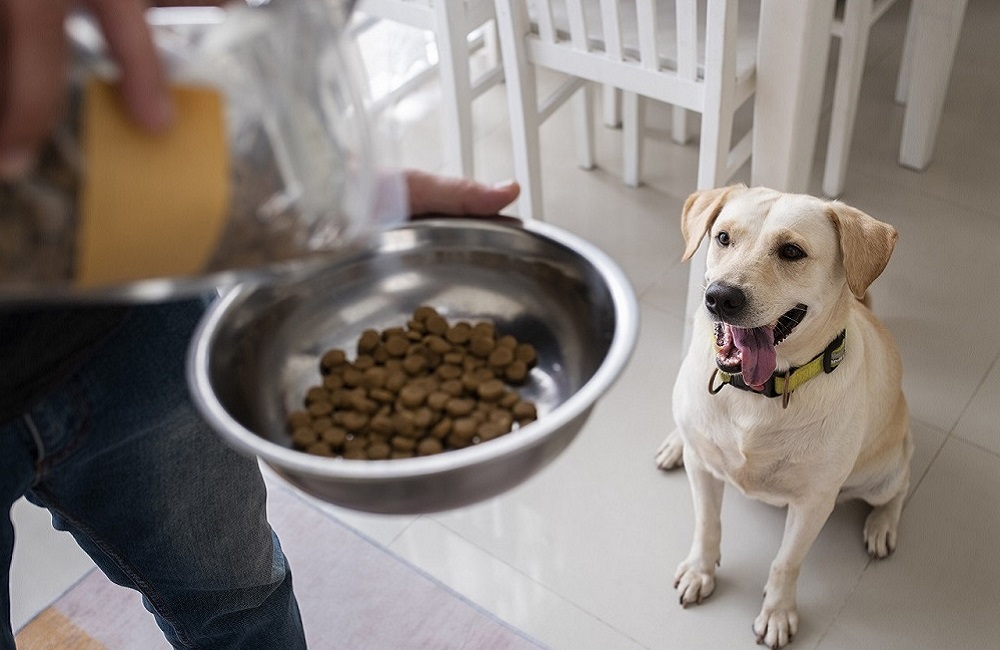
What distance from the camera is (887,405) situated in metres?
1.55

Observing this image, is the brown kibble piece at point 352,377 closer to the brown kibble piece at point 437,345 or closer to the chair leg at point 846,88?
the brown kibble piece at point 437,345

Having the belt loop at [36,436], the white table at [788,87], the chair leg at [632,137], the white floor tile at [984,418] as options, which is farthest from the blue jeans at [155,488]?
the chair leg at [632,137]

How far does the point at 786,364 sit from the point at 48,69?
1117 millimetres

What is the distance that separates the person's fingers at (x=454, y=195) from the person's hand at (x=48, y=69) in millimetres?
447

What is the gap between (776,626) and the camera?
1.63 m

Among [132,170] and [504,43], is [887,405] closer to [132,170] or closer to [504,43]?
[504,43]

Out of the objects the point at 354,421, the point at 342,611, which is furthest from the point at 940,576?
the point at 354,421

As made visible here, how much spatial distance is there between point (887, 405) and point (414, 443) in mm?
911

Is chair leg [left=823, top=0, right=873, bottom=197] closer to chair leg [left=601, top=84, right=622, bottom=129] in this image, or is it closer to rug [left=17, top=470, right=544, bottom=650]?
chair leg [left=601, top=84, right=622, bottom=129]

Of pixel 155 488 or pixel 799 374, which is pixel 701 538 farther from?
pixel 155 488

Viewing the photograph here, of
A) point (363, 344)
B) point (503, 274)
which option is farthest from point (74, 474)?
point (503, 274)

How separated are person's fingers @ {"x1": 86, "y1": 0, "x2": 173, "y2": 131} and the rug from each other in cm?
132

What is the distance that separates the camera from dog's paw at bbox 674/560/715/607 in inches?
66.7

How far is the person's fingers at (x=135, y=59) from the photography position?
1.64ft
